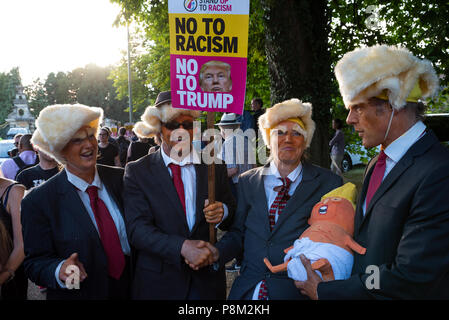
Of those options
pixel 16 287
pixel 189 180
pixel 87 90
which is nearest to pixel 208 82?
pixel 189 180

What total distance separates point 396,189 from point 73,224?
2015 mm

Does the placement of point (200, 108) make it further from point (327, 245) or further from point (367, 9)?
point (367, 9)

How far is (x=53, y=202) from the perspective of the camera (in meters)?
2.56

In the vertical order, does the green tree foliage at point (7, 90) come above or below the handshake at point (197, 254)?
above

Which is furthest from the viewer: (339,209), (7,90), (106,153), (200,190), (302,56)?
(7,90)

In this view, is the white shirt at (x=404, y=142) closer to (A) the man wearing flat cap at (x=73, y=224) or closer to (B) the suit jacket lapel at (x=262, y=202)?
(B) the suit jacket lapel at (x=262, y=202)

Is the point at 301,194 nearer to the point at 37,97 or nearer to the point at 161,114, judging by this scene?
the point at 161,114

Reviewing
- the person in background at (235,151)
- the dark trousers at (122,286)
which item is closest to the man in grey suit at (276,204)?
the dark trousers at (122,286)

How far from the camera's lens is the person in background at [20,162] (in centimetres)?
588

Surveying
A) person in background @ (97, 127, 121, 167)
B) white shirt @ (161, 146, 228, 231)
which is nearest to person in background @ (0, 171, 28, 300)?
white shirt @ (161, 146, 228, 231)

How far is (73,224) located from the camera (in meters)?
2.54

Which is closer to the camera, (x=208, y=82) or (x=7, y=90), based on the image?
(x=208, y=82)
